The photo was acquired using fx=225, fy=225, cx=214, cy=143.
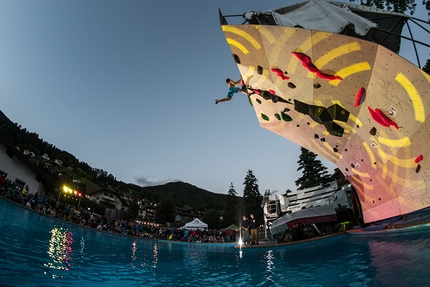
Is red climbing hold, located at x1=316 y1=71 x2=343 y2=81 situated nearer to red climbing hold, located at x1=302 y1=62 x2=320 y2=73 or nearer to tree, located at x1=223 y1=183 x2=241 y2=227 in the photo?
red climbing hold, located at x1=302 y1=62 x2=320 y2=73

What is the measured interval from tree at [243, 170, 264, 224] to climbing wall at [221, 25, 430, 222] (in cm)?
5019

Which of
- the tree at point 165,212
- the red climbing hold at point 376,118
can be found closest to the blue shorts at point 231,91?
the red climbing hold at point 376,118

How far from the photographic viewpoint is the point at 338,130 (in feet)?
31.4

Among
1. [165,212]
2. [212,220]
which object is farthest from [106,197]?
[212,220]

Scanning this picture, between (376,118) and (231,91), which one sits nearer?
(376,118)

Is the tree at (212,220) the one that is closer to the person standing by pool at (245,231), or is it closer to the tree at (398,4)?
the person standing by pool at (245,231)

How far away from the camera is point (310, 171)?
3133 centimetres

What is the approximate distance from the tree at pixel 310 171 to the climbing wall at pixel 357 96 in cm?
2093

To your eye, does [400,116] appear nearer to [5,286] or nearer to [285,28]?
[285,28]

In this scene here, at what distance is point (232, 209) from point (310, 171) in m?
37.2

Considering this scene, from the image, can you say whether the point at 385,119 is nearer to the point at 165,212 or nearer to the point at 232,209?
the point at 232,209

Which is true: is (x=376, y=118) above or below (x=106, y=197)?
below

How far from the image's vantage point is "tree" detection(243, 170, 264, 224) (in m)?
58.9

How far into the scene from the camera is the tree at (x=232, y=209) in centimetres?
6190
